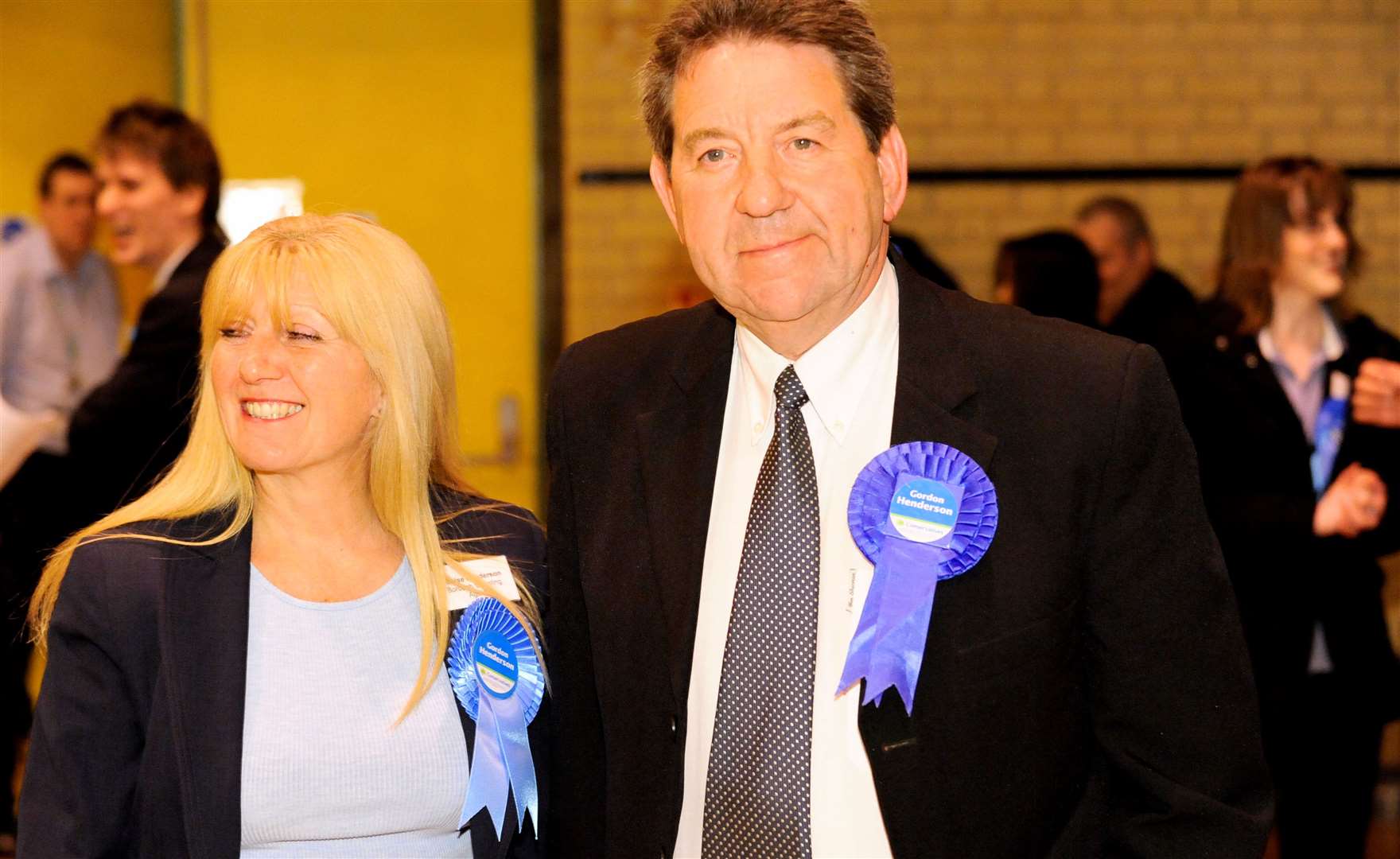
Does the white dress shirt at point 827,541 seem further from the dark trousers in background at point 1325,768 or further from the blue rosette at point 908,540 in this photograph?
the dark trousers in background at point 1325,768

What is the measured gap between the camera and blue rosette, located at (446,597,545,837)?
2.03 metres

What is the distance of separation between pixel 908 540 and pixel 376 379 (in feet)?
2.95

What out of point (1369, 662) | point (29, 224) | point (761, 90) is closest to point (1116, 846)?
point (761, 90)

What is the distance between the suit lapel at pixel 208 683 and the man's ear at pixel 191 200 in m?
1.93

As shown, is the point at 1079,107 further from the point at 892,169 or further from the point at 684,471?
the point at 684,471

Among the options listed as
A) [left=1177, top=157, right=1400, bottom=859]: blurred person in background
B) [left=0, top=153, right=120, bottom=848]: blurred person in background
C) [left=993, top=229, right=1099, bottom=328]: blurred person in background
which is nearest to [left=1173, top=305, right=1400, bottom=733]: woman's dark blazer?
[left=1177, top=157, right=1400, bottom=859]: blurred person in background

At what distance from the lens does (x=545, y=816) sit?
7.14 ft

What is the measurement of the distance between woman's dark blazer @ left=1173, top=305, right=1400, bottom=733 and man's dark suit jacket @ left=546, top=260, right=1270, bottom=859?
1.76 metres

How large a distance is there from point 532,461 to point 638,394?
12.7ft

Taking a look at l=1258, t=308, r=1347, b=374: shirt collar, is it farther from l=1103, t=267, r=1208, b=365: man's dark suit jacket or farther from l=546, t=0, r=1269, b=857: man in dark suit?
l=546, t=0, r=1269, b=857: man in dark suit

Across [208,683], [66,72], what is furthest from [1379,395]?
[66,72]

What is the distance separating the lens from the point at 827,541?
178 cm

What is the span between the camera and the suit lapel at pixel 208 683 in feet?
6.19

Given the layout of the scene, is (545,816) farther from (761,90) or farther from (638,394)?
(761,90)
